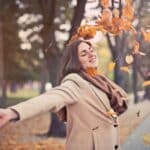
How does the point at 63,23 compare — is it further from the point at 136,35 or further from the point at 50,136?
the point at 50,136

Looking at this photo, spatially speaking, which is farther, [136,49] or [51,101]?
[136,49]

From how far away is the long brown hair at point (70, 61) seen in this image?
6.50 ft

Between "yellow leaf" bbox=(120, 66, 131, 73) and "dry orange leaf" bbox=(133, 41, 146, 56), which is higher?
"dry orange leaf" bbox=(133, 41, 146, 56)

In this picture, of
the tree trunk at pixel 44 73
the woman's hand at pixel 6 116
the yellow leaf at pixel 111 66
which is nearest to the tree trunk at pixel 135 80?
the yellow leaf at pixel 111 66

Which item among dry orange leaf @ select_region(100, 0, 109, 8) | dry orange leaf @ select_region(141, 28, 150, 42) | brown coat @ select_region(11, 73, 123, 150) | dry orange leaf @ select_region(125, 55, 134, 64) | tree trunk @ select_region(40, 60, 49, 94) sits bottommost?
brown coat @ select_region(11, 73, 123, 150)

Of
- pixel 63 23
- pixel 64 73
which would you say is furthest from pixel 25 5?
pixel 64 73

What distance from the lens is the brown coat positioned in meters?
1.94

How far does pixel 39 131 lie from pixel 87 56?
45cm

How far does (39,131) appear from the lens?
2.05 m

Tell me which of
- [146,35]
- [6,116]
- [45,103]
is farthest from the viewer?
[146,35]

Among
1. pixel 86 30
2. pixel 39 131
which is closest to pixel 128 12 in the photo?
pixel 86 30

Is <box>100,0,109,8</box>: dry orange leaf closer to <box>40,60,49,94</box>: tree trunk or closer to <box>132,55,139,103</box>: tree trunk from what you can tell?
<box>132,55,139,103</box>: tree trunk

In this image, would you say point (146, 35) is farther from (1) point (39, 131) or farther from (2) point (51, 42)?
(1) point (39, 131)

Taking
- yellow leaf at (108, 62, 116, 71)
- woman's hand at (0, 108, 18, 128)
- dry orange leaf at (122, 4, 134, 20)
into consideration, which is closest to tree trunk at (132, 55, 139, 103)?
yellow leaf at (108, 62, 116, 71)
